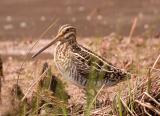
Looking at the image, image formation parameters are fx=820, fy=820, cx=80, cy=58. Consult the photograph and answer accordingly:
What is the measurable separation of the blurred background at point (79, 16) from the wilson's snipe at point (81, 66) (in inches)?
166

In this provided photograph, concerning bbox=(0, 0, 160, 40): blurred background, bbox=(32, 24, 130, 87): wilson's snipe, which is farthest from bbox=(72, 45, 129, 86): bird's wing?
bbox=(0, 0, 160, 40): blurred background

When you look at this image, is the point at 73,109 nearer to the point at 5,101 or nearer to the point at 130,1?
the point at 5,101

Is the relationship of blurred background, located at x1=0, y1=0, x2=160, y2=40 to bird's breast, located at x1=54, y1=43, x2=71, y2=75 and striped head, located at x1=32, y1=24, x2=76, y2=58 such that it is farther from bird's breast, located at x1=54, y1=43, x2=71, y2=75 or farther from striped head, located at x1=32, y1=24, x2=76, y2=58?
bird's breast, located at x1=54, y1=43, x2=71, y2=75

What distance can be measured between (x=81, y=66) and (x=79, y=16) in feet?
20.8

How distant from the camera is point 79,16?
14820mm

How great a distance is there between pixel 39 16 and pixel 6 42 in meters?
1.93

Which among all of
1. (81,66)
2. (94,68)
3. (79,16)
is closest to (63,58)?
(81,66)

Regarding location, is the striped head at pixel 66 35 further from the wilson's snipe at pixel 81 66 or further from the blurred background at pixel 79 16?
the blurred background at pixel 79 16

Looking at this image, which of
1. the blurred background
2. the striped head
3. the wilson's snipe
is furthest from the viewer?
the blurred background

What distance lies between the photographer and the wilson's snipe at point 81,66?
848 centimetres

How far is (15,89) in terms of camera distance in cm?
841

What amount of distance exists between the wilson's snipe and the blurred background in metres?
4.22

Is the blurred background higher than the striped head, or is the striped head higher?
the blurred background

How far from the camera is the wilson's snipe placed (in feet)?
27.8
